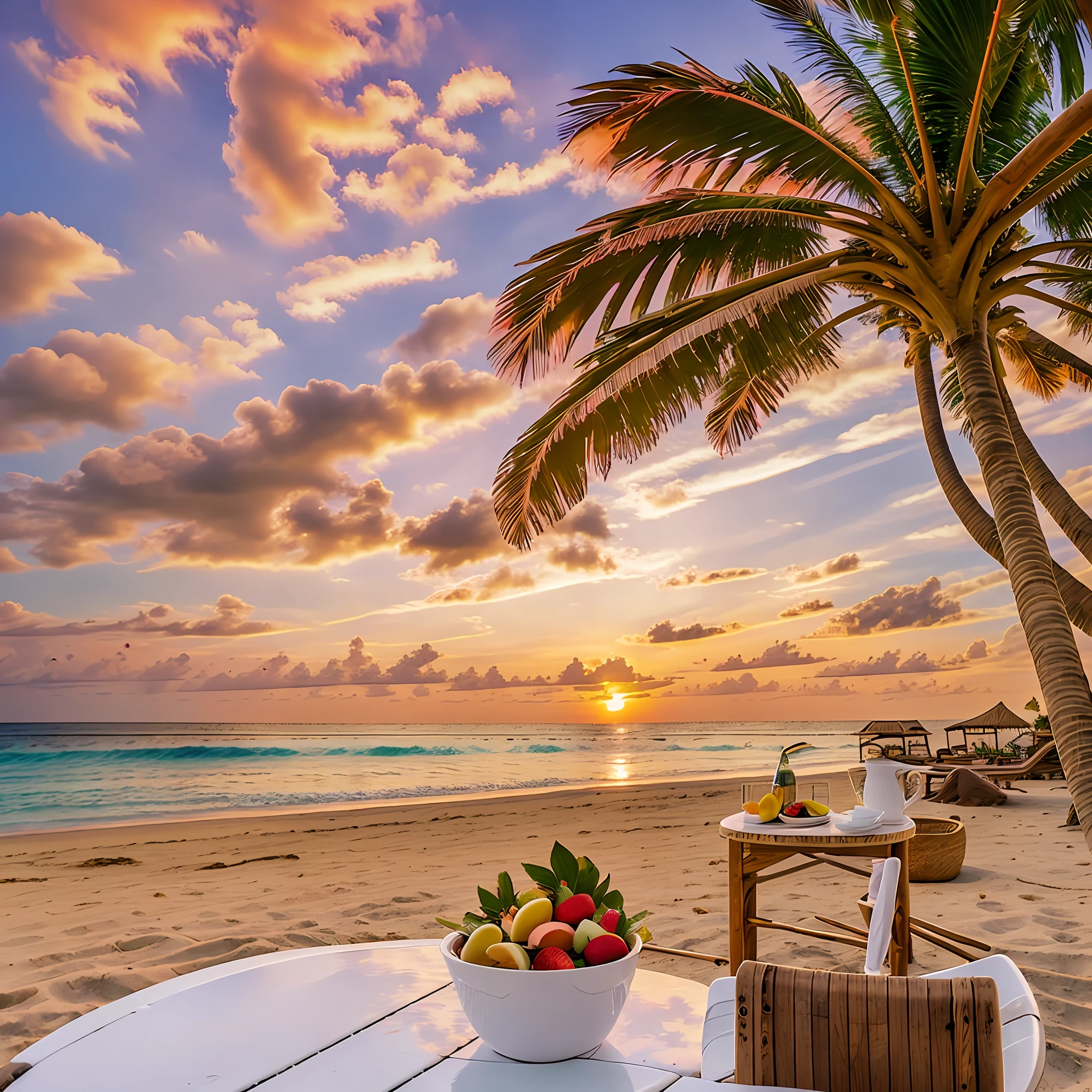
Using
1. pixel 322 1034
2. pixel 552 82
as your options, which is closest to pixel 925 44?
pixel 552 82

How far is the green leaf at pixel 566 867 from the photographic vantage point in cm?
117

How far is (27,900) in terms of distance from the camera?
5676mm

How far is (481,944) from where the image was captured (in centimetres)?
107

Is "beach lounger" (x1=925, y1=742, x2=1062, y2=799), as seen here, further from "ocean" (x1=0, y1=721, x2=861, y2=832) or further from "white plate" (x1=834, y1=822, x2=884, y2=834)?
"white plate" (x1=834, y1=822, x2=884, y2=834)

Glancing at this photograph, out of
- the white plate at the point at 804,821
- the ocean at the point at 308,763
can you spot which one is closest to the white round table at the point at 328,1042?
the white plate at the point at 804,821

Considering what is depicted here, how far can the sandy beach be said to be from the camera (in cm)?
347

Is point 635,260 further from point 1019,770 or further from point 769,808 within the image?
point 1019,770

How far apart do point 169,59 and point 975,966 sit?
9689mm

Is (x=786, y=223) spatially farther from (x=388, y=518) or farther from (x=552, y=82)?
(x=388, y=518)

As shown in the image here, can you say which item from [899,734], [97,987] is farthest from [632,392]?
[899,734]

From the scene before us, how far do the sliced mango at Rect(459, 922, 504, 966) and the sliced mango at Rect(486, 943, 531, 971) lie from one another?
0.02 meters

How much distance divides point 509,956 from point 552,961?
0.21ft

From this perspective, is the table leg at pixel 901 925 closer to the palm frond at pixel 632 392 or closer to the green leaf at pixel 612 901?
the green leaf at pixel 612 901

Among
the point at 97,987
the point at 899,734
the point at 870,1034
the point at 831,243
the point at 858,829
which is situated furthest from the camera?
the point at 899,734
